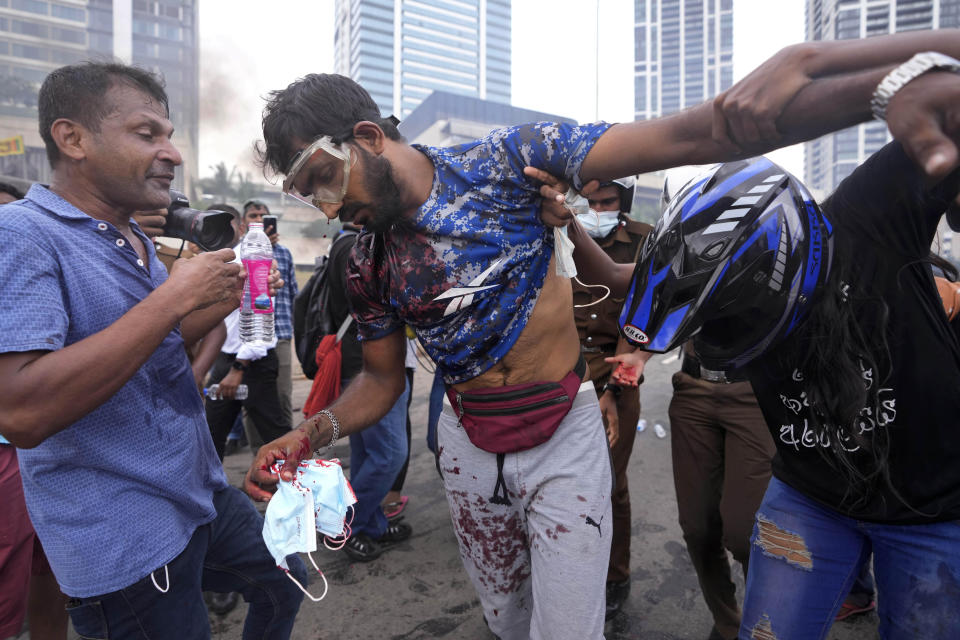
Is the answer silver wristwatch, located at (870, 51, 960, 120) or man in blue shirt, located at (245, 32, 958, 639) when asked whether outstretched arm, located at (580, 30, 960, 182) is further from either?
man in blue shirt, located at (245, 32, 958, 639)

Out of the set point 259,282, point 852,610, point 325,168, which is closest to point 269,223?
point 259,282

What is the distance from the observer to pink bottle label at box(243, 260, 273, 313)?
123 inches

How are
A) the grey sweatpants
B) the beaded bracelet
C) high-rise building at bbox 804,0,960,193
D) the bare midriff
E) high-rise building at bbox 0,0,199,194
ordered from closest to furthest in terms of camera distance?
the grey sweatpants, the bare midriff, the beaded bracelet, high-rise building at bbox 0,0,199,194, high-rise building at bbox 804,0,960,193

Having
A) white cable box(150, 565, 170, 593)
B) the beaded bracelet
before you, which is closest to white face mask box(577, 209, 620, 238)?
the beaded bracelet

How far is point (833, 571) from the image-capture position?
167 cm

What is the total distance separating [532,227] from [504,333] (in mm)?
370

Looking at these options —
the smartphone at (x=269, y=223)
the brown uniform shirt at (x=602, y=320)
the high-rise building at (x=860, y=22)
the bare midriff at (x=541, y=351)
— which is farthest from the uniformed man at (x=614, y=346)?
the high-rise building at (x=860, y=22)

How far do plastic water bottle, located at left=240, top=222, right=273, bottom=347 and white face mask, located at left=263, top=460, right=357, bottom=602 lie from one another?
1614 mm

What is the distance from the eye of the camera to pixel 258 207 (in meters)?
6.08

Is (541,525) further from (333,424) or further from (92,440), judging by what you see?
(92,440)

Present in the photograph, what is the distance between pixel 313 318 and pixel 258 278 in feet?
3.48

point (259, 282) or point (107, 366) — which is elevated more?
point (259, 282)

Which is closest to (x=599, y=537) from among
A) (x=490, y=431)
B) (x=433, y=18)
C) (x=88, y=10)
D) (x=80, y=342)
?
(x=490, y=431)

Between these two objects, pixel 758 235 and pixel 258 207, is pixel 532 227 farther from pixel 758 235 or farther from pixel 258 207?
pixel 258 207
